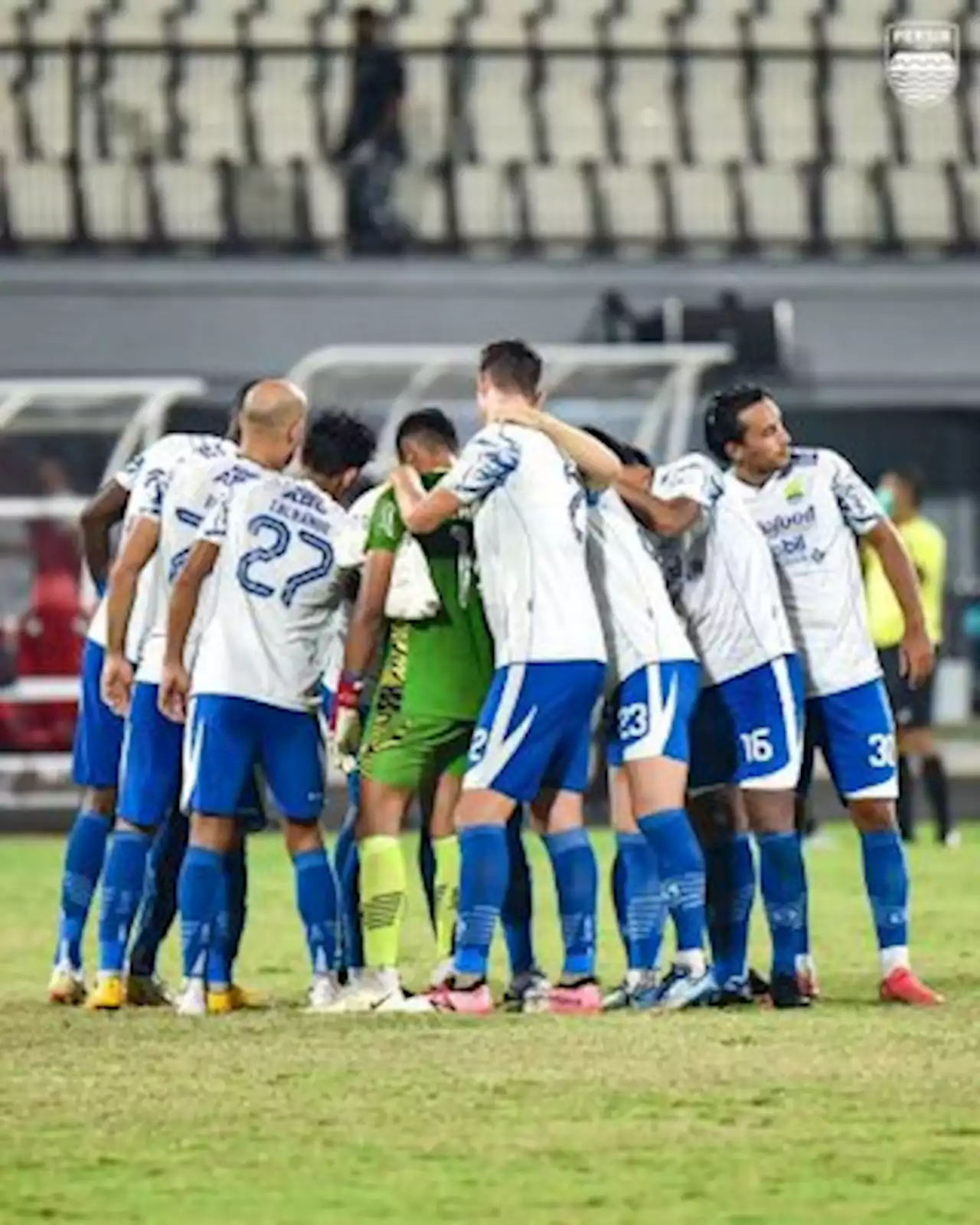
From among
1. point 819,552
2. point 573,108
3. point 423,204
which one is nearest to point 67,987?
point 819,552

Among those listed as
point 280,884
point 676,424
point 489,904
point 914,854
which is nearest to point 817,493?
point 489,904

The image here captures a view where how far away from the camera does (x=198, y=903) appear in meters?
11.9

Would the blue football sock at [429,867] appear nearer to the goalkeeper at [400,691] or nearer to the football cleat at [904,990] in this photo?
the goalkeeper at [400,691]

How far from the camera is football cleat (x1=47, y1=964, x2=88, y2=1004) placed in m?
12.6

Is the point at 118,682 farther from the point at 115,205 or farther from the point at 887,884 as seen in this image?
the point at 115,205

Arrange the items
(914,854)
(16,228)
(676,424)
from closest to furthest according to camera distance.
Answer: (914,854) < (676,424) < (16,228)

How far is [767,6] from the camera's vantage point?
3203 centimetres

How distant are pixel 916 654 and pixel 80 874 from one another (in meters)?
2.70

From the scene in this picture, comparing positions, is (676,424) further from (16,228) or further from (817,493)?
(817,493)

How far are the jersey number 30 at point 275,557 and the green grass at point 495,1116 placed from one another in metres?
1.21

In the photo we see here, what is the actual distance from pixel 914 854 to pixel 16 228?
1078 cm

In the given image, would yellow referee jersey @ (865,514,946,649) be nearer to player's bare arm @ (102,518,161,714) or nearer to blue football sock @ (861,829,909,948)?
blue football sock @ (861,829,909,948)

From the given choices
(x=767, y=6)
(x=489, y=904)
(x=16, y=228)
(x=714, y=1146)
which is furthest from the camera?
(x=767, y=6)

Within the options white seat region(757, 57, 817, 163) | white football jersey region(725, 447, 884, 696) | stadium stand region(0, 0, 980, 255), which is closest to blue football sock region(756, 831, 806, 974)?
white football jersey region(725, 447, 884, 696)
